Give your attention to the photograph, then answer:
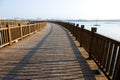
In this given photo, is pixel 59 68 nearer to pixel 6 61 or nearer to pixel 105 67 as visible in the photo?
pixel 105 67

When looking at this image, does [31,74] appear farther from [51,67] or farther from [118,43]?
[118,43]

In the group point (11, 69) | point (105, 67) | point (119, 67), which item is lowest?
point (11, 69)

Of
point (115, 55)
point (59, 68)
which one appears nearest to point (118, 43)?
point (115, 55)

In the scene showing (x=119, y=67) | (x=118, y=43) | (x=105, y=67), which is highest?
(x=118, y=43)

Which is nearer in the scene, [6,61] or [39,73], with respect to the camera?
[39,73]

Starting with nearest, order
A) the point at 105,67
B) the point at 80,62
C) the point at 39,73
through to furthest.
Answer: the point at 105,67, the point at 39,73, the point at 80,62

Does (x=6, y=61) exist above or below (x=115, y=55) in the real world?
below

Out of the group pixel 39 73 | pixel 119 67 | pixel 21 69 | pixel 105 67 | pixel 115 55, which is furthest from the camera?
pixel 21 69

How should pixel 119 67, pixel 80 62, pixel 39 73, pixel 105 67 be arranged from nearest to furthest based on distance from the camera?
pixel 119 67
pixel 105 67
pixel 39 73
pixel 80 62

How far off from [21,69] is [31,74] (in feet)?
1.86

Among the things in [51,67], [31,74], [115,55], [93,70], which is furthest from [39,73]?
[115,55]

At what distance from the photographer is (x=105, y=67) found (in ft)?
12.6

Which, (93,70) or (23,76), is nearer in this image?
(23,76)

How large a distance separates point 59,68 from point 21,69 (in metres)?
1.26
